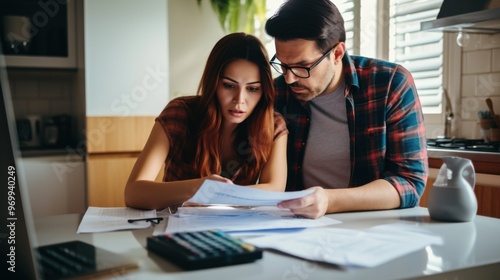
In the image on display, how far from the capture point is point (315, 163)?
5.86ft

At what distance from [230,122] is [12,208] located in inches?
55.3

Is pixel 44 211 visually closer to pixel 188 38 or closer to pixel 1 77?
pixel 188 38

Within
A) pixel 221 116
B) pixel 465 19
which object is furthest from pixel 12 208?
pixel 465 19

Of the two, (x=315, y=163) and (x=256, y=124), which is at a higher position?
(x=256, y=124)

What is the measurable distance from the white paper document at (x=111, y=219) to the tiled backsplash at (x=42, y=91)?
237 centimetres

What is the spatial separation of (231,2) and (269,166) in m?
2.42

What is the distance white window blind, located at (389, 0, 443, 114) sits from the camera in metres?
2.92

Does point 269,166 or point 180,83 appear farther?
point 180,83

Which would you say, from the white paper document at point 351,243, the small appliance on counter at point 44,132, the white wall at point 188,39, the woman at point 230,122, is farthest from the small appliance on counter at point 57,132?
the white paper document at point 351,243

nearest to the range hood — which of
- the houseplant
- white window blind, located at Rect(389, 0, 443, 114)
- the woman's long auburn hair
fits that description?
white window blind, located at Rect(389, 0, 443, 114)

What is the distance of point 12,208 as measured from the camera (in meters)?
0.37

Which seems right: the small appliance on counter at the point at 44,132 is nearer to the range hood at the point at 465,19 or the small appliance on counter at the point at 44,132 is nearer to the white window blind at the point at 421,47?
the white window blind at the point at 421,47

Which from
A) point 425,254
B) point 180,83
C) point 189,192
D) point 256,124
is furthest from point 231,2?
point 425,254

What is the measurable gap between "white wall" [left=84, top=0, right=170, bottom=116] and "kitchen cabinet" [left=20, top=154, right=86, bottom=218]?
35 cm
